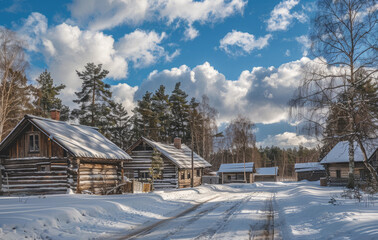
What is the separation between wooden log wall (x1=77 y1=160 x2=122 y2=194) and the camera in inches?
862

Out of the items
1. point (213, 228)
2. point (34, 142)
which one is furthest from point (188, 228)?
point (34, 142)

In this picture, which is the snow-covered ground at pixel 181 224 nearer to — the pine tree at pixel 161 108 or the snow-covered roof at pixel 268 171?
the pine tree at pixel 161 108

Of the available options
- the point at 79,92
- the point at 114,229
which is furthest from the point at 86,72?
the point at 114,229

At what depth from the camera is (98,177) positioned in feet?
77.8

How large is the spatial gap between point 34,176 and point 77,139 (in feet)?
14.1

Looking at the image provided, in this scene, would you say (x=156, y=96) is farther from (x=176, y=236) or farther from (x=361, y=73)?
(x=176, y=236)

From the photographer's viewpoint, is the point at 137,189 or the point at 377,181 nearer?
the point at 377,181

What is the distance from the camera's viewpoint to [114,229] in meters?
9.99

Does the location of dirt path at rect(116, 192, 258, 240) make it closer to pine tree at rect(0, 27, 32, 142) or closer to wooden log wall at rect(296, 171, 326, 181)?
pine tree at rect(0, 27, 32, 142)

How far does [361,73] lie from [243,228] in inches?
412

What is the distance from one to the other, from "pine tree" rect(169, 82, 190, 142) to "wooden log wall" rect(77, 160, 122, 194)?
34828 millimetres

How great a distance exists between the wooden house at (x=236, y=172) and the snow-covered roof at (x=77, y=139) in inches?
1302

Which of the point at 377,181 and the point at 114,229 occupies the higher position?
the point at 377,181

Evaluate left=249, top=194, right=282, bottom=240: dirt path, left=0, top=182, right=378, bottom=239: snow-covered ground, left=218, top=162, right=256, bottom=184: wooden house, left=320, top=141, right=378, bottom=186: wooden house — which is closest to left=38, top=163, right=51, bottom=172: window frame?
left=0, top=182, right=378, bottom=239: snow-covered ground
